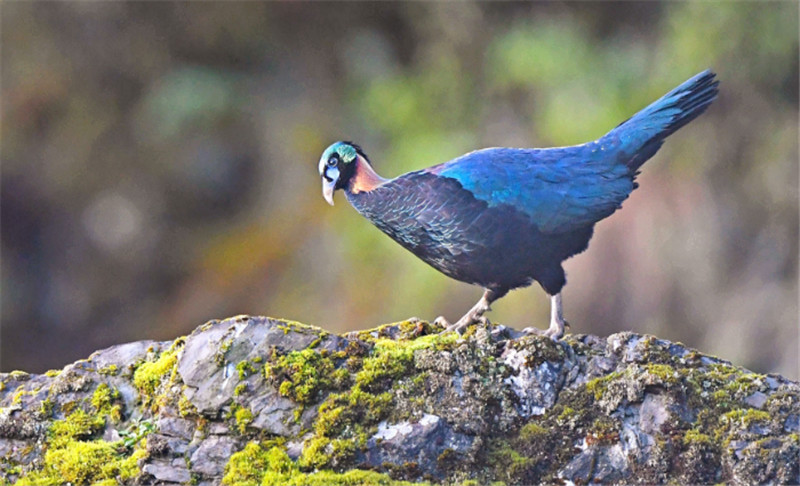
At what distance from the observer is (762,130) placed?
15492mm

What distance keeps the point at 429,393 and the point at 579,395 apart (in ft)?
3.14

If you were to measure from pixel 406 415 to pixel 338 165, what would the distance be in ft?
8.56

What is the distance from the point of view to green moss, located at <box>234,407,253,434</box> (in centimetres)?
666

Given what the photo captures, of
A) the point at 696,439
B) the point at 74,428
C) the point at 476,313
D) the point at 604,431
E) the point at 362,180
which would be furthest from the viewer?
the point at 362,180

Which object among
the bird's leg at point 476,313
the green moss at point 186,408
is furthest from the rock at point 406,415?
the bird's leg at point 476,313

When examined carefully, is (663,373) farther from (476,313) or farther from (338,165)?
(338,165)

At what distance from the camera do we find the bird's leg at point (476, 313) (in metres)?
8.04

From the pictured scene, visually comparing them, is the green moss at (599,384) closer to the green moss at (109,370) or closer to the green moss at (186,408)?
the green moss at (186,408)

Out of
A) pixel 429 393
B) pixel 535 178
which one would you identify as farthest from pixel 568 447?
pixel 535 178

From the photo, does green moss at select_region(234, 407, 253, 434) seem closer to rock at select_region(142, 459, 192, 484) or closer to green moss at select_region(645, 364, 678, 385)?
rock at select_region(142, 459, 192, 484)

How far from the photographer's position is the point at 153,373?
23.9 feet

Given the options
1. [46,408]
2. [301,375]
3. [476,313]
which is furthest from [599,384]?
[46,408]

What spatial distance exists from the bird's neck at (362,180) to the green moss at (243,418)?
2421 mm

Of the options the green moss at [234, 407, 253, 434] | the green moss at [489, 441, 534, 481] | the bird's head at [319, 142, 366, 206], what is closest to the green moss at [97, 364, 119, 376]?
the green moss at [234, 407, 253, 434]
